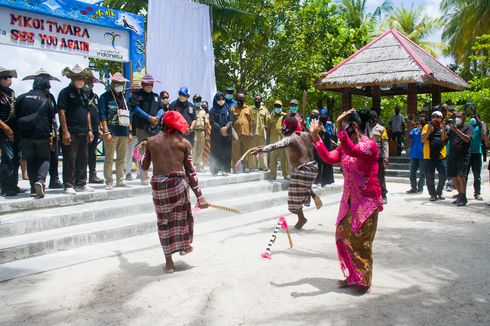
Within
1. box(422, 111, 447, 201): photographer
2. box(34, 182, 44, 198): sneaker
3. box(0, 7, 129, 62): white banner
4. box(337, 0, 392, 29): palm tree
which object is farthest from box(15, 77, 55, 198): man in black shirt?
box(337, 0, 392, 29): palm tree

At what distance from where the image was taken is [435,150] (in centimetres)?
1027

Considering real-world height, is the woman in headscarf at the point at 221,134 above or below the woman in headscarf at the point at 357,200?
above

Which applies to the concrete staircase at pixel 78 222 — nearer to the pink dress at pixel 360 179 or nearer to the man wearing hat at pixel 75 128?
the man wearing hat at pixel 75 128

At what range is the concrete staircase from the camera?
17.6ft

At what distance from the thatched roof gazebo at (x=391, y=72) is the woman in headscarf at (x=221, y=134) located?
6.39 metres

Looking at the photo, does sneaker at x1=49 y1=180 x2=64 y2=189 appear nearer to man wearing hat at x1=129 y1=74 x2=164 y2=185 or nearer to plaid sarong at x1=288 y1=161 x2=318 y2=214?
man wearing hat at x1=129 y1=74 x2=164 y2=185

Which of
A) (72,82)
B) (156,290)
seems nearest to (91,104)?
(72,82)

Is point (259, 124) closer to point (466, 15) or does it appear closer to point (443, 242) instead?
point (443, 242)

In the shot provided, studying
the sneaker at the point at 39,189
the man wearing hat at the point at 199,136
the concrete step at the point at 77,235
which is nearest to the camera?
the concrete step at the point at 77,235

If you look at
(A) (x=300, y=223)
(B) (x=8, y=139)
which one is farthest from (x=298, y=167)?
(B) (x=8, y=139)

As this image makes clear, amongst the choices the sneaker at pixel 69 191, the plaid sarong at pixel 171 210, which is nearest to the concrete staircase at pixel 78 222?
the sneaker at pixel 69 191

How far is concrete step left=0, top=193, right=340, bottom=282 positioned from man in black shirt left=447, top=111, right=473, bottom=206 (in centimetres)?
380

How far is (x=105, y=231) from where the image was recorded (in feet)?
20.5

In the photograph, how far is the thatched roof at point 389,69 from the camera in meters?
14.8
